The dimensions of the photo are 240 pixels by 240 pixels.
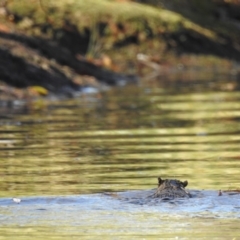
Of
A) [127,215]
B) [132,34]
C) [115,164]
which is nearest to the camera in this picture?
[127,215]

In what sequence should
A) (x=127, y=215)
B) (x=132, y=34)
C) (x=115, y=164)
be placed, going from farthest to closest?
(x=132, y=34)
(x=115, y=164)
(x=127, y=215)

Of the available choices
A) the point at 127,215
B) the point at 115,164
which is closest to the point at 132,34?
the point at 115,164

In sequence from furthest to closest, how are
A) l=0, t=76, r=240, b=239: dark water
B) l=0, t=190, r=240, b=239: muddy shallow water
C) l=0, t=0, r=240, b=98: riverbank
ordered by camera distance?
l=0, t=0, r=240, b=98: riverbank → l=0, t=76, r=240, b=239: dark water → l=0, t=190, r=240, b=239: muddy shallow water

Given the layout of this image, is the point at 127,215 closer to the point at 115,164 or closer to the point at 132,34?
the point at 115,164

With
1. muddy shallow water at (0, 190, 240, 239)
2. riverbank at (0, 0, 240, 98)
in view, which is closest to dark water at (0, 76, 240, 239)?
muddy shallow water at (0, 190, 240, 239)

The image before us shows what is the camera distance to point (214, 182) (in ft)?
32.6

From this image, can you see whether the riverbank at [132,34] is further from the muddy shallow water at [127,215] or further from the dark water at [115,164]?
the muddy shallow water at [127,215]

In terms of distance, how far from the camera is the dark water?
7867 mm

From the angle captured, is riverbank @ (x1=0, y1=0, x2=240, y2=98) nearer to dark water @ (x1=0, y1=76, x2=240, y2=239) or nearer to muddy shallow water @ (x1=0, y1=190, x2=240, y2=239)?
dark water @ (x1=0, y1=76, x2=240, y2=239)

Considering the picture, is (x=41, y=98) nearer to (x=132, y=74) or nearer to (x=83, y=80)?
(x=83, y=80)

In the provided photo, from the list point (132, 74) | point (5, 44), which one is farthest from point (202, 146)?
point (132, 74)

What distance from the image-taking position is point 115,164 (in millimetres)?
11531

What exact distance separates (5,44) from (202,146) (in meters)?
12.7

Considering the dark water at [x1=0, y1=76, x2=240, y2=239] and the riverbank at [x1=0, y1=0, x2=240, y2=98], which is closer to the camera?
the dark water at [x1=0, y1=76, x2=240, y2=239]
